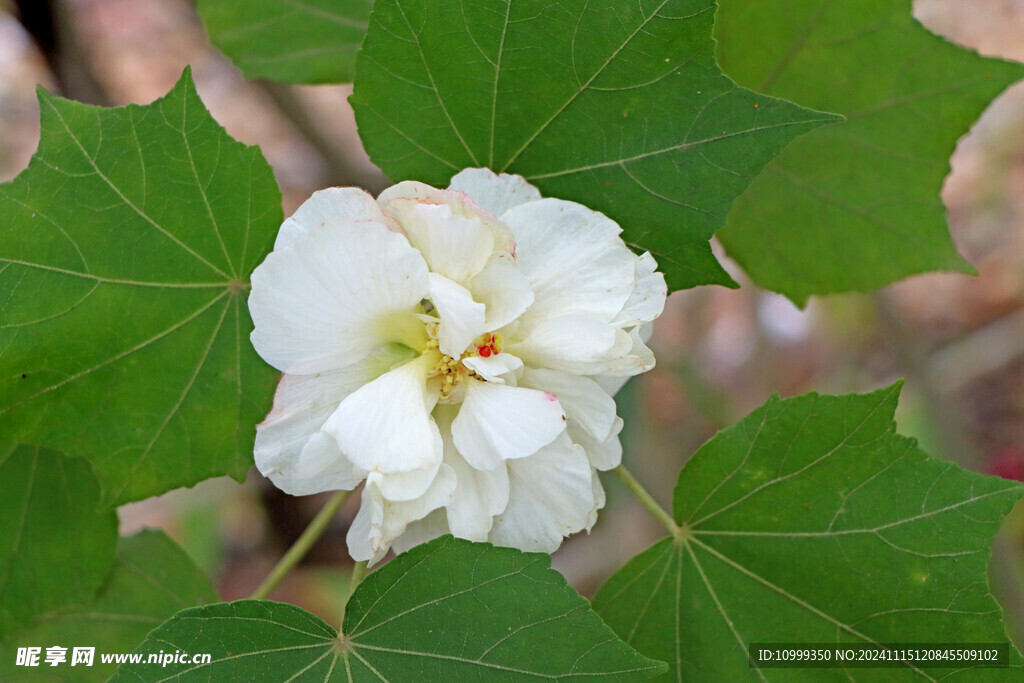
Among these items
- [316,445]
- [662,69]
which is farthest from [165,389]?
[662,69]

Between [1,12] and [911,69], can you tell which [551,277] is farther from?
[1,12]

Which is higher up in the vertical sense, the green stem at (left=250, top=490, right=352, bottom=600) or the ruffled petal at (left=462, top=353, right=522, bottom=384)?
the ruffled petal at (left=462, top=353, right=522, bottom=384)

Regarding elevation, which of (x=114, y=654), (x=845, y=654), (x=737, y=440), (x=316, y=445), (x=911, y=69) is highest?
(x=911, y=69)

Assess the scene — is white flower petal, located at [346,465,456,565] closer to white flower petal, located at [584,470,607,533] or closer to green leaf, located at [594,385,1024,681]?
white flower petal, located at [584,470,607,533]

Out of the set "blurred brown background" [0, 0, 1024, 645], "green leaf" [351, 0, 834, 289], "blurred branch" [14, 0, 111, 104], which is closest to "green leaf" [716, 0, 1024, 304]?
"green leaf" [351, 0, 834, 289]

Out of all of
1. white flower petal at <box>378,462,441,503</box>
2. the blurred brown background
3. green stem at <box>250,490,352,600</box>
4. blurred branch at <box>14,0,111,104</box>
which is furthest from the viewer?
the blurred brown background

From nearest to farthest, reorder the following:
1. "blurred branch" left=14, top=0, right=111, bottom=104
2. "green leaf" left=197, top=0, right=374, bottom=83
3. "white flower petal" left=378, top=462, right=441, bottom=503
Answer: "white flower petal" left=378, top=462, right=441, bottom=503 < "green leaf" left=197, top=0, right=374, bottom=83 < "blurred branch" left=14, top=0, right=111, bottom=104

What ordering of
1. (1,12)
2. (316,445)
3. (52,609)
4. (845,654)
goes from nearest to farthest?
(316,445)
(845,654)
(52,609)
(1,12)

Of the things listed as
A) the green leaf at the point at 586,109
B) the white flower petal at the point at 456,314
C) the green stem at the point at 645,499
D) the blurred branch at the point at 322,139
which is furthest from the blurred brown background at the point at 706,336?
the white flower petal at the point at 456,314
